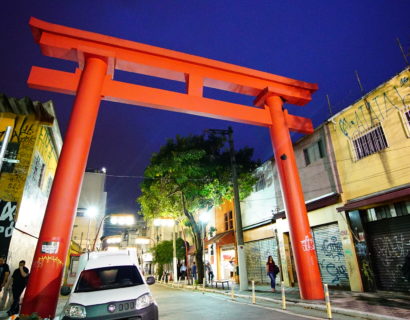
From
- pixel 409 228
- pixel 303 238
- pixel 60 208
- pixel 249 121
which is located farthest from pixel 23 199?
pixel 409 228

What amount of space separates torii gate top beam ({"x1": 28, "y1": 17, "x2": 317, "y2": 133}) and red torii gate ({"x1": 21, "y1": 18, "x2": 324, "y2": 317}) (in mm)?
30

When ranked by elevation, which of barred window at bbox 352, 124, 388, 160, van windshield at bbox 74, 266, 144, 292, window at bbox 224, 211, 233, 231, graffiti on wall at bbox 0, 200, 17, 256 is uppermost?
barred window at bbox 352, 124, 388, 160

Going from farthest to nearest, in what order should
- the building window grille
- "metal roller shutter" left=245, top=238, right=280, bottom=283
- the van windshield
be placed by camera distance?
"metal roller shutter" left=245, top=238, right=280, bottom=283 → the building window grille → the van windshield

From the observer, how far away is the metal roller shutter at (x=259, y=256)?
17.8 meters

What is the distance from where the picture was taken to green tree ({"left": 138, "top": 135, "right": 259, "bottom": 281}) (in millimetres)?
19062

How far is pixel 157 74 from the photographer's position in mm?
10805

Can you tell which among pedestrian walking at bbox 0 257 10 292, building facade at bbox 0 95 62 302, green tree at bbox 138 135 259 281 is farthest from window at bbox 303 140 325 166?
pedestrian walking at bbox 0 257 10 292

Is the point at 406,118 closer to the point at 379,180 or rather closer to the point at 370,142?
the point at 370,142

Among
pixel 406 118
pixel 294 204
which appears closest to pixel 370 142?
pixel 406 118

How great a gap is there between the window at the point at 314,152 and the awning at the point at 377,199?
3036mm

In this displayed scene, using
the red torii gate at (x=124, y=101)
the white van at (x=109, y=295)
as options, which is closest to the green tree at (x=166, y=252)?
the red torii gate at (x=124, y=101)

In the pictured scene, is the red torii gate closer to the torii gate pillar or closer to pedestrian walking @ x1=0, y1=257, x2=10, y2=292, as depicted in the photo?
the torii gate pillar

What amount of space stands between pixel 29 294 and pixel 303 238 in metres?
8.16

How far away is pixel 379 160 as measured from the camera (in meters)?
11.4
